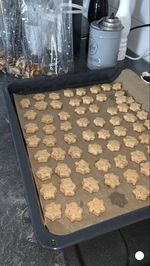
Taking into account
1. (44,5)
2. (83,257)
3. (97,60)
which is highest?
(44,5)

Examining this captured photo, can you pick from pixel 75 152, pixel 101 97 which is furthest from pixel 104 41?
pixel 75 152

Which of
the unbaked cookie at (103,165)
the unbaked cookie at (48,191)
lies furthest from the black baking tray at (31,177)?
the unbaked cookie at (103,165)

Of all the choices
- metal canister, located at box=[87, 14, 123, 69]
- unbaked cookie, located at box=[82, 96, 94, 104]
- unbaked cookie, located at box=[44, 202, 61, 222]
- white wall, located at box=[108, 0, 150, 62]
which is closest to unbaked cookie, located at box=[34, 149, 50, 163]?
unbaked cookie, located at box=[44, 202, 61, 222]

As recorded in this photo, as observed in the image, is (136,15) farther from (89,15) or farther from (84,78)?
(84,78)

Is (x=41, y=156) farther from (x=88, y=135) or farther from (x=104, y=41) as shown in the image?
(x=104, y=41)

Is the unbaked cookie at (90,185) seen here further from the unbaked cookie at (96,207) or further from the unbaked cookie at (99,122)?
the unbaked cookie at (99,122)

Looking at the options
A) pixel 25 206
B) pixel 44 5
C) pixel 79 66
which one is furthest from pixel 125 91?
pixel 25 206
